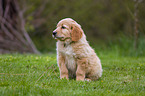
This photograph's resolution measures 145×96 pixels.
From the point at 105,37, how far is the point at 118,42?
950 cm

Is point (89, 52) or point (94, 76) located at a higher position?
point (89, 52)

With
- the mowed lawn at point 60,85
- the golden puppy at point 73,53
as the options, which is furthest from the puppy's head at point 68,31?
the mowed lawn at point 60,85

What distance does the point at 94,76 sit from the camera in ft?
18.9

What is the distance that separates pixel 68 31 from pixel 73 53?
556 mm

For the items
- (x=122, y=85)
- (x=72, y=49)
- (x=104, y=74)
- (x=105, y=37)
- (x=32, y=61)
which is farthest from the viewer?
(x=105, y=37)

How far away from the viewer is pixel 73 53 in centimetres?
539

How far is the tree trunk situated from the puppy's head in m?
10.1

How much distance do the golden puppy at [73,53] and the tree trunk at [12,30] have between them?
10084mm

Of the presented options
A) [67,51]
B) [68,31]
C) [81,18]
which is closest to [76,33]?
[68,31]

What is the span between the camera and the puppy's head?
5.46 metres

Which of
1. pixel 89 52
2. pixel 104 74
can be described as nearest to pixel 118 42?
pixel 104 74

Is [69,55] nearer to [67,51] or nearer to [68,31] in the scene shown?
[67,51]

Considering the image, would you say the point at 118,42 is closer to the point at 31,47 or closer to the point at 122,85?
the point at 31,47

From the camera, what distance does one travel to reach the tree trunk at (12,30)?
49.6 ft
